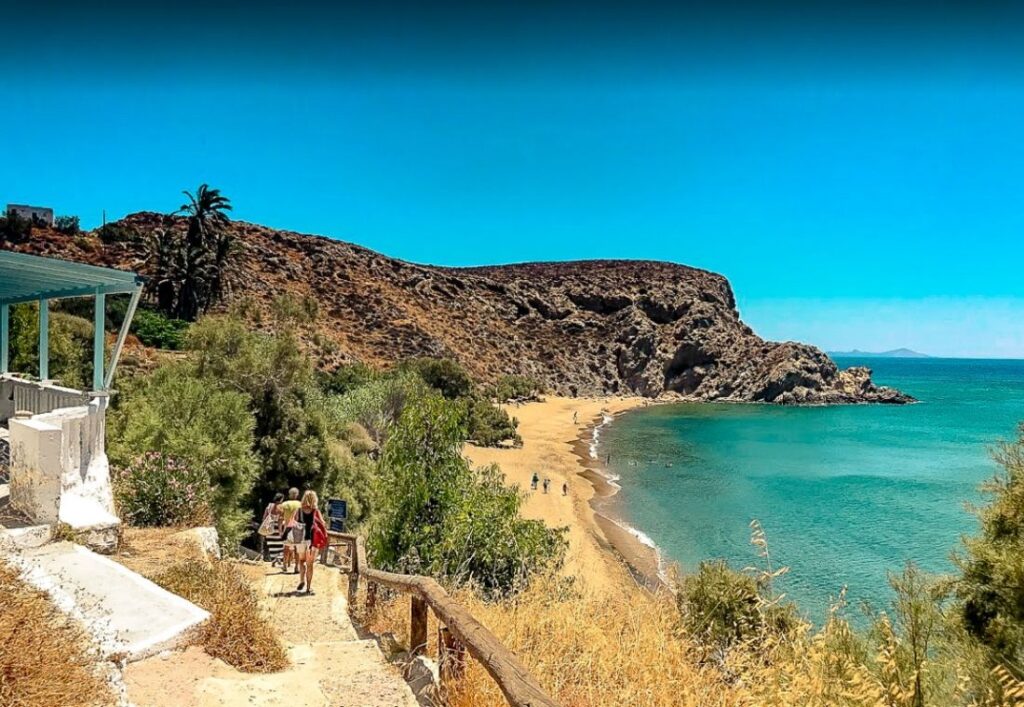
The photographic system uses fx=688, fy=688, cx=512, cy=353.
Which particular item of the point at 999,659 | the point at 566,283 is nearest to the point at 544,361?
the point at 566,283

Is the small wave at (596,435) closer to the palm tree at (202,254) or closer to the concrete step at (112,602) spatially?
the palm tree at (202,254)

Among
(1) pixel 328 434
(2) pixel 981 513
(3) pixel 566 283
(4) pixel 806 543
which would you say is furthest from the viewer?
(3) pixel 566 283

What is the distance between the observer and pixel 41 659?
10.5ft

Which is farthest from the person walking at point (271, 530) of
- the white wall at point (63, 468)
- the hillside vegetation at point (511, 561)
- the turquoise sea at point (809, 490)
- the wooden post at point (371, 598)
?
the turquoise sea at point (809, 490)

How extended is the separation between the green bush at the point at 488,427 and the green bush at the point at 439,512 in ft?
112

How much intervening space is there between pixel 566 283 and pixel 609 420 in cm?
4689

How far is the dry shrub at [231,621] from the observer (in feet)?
17.2

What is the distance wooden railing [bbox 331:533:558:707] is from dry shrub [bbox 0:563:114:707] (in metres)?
1.90

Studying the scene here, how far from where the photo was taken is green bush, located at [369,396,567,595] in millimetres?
12266

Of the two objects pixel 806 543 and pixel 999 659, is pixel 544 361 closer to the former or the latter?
pixel 806 543

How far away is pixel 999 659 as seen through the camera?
7.92 meters

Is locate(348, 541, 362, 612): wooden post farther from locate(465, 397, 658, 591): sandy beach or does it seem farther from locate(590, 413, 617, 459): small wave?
locate(590, 413, 617, 459): small wave

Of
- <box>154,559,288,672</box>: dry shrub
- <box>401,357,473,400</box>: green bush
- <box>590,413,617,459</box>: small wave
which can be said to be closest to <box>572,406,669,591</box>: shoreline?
<box>590,413,617,459</box>: small wave

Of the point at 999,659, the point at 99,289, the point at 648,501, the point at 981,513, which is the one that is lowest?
the point at 648,501
